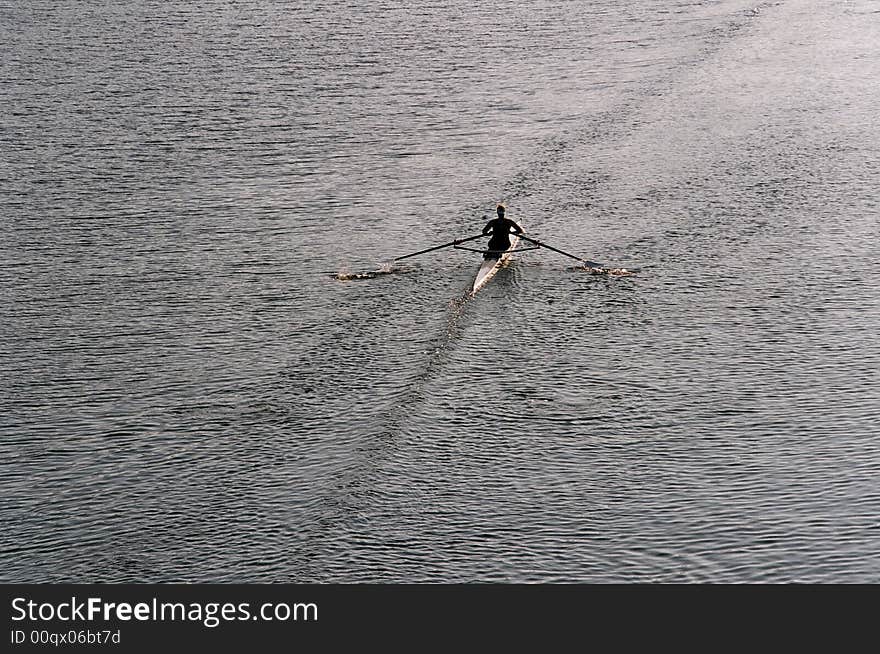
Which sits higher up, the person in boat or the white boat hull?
the person in boat

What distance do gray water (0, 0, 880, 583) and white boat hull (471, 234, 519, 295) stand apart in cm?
30

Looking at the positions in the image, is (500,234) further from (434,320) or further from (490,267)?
(434,320)

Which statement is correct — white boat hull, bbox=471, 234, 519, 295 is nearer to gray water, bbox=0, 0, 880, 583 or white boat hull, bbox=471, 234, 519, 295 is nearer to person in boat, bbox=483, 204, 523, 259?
person in boat, bbox=483, 204, 523, 259

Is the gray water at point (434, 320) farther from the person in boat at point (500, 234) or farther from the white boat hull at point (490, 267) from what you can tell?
the person in boat at point (500, 234)

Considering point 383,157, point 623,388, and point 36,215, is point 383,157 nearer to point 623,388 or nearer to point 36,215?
point 36,215

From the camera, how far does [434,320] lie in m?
32.7

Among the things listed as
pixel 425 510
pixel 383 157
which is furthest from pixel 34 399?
pixel 383 157

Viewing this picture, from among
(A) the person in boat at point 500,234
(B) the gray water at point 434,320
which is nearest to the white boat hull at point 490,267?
(A) the person in boat at point 500,234

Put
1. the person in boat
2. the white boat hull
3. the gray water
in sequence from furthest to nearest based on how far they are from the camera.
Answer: the person in boat < the white boat hull < the gray water

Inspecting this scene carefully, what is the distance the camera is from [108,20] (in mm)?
68312

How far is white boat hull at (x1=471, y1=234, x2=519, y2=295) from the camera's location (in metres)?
35.0

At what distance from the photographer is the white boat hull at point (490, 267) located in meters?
35.0

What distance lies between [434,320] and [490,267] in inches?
163

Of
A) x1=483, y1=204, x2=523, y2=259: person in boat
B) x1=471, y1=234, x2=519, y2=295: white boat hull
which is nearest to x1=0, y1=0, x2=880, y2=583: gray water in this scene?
x1=471, y1=234, x2=519, y2=295: white boat hull
